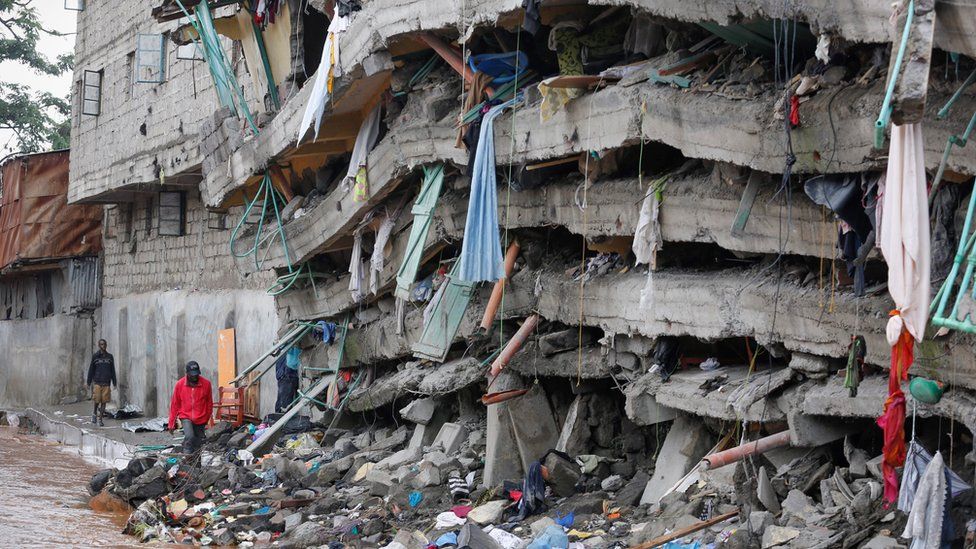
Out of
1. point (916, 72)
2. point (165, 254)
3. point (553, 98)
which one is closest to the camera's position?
point (916, 72)

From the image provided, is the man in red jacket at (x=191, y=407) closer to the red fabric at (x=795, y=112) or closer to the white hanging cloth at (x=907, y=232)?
the red fabric at (x=795, y=112)

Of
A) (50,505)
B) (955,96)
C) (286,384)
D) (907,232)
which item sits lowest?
(50,505)

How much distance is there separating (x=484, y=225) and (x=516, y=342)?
115 centimetres

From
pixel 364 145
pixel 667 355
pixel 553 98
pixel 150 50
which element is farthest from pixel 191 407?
pixel 150 50

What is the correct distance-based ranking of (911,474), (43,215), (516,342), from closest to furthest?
1. (911,474)
2. (516,342)
3. (43,215)

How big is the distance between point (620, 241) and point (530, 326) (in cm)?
136

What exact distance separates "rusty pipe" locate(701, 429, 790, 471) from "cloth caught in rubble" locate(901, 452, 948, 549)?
190 centimetres

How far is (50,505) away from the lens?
521 inches

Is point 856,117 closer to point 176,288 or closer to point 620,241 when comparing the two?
point 620,241

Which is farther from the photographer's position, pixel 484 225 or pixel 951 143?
pixel 484 225

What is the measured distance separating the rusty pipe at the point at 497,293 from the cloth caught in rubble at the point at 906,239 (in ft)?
16.3

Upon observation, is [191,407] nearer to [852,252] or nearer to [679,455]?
[679,455]

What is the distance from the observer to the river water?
11227 millimetres

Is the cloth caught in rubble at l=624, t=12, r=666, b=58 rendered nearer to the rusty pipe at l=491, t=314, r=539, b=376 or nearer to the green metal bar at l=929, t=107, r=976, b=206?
the rusty pipe at l=491, t=314, r=539, b=376
